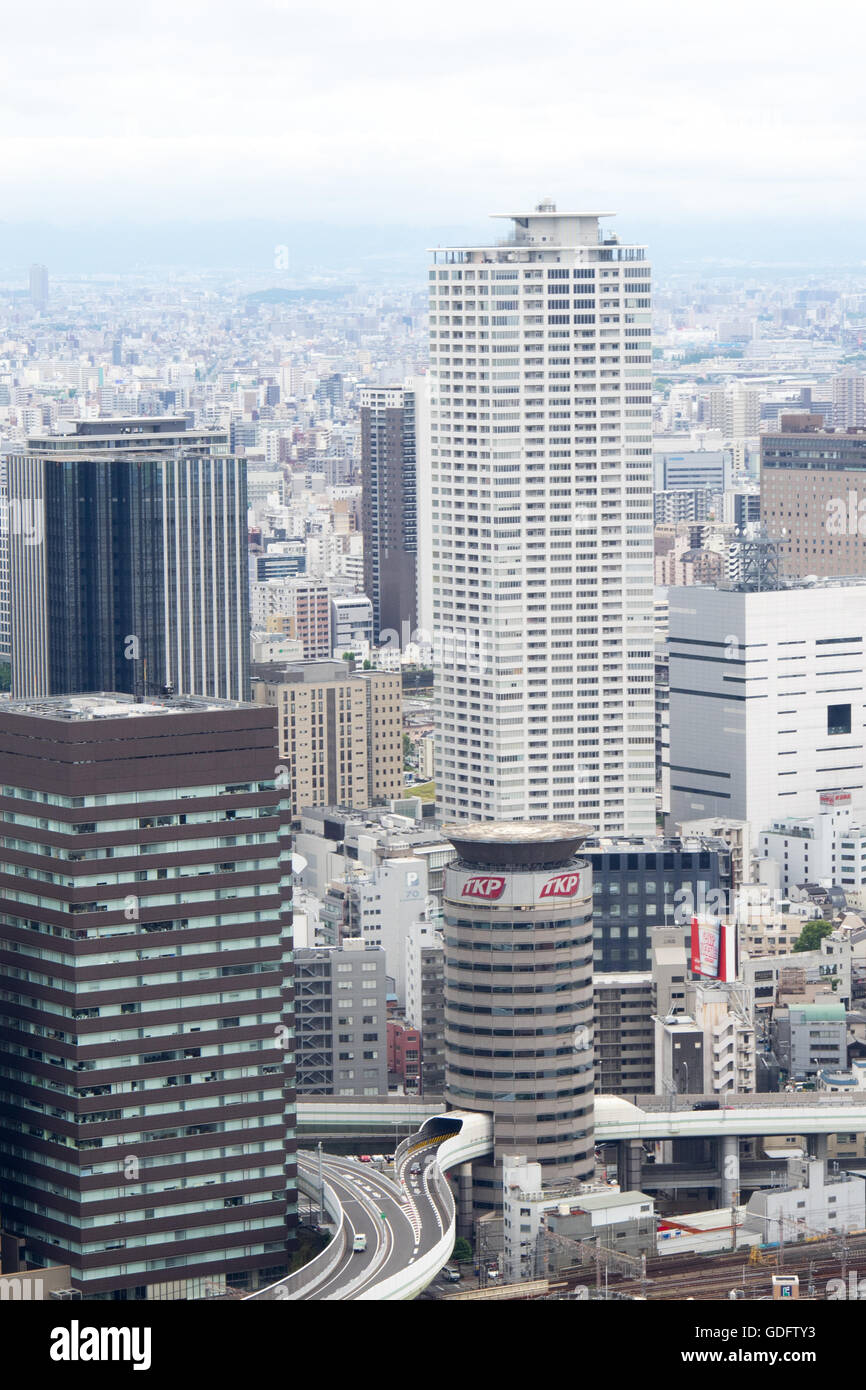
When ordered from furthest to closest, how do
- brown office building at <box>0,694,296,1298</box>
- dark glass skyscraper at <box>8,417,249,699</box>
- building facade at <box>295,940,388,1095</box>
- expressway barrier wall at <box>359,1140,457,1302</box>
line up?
1. dark glass skyscraper at <box>8,417,249,699</box>
2. building facade at <box>295,940,388,1095</box>
3. brown office building at <box>0,694,296,1298</box>
4. expressway barrier wall at <box>359,1140,457,1302</box>

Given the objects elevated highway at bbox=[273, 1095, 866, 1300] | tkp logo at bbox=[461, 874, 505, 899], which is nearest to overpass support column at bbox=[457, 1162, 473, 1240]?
elevated highway at bbox=[273, 1095, 866, 1300]

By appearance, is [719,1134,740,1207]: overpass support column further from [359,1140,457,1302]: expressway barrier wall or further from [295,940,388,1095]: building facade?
[295,940,388,1095]: building facade

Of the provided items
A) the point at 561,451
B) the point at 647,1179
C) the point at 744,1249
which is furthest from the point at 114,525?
the point at 744,1249

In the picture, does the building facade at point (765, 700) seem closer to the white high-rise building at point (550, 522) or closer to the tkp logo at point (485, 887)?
the white high-rise building at point (550, 522)

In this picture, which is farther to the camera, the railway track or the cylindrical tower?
the cylindrical tower

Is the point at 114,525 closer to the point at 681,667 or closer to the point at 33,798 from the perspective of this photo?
the point at 681,667

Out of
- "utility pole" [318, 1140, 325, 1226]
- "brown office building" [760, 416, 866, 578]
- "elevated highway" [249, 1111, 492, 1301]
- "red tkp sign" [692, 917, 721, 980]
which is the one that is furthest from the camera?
"brown office building" [760, 416, 866, 578]

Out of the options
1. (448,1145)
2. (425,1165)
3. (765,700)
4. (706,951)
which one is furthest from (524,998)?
(765,700)
